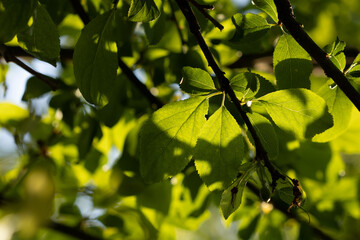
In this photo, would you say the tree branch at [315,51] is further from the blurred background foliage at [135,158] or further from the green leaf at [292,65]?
the blurred background foliage at [135,158]

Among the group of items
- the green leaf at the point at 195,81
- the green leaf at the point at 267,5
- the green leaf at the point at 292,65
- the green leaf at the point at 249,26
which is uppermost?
the green leaf at the point at 267,5

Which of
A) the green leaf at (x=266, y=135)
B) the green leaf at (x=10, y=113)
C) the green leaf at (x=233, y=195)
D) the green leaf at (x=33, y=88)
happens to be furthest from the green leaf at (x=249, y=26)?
the green leaf at (x=10, y=113)

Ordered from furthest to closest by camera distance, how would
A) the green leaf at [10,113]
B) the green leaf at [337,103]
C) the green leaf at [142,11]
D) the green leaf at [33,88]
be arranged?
the green leaf at [10,113], the green leaf at [33,88], the green leaf at [337,103], the green leaf at [142,11]

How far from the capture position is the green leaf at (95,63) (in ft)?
2.31

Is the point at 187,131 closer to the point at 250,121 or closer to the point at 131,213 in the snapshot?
the point at 250,121

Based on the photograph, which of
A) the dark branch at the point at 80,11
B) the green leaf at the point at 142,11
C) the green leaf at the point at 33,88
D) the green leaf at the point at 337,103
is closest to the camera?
the green leaf at the point at 142,11

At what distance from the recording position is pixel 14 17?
26.2 inches

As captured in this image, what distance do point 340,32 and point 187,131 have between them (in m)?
1.55

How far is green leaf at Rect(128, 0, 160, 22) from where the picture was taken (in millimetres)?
625

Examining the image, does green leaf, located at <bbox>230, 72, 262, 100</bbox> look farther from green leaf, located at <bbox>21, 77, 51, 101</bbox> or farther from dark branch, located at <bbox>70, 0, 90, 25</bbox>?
green leaf, located at <bbox>21, 77, 51, 101</bbox>

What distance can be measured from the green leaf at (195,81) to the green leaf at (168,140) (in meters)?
0.03

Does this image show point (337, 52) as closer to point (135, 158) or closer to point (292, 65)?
point (292, 65)

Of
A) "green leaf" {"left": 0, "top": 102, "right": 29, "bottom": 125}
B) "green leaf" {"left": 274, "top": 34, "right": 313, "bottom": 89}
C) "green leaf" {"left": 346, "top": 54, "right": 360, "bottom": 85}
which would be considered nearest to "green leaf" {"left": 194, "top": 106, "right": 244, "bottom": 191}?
"green leaf" {"left": 274, "top": 34, "right": 313, "bottom": 89}

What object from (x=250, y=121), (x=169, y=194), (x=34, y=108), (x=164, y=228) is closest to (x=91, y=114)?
(x=34, y=108)
